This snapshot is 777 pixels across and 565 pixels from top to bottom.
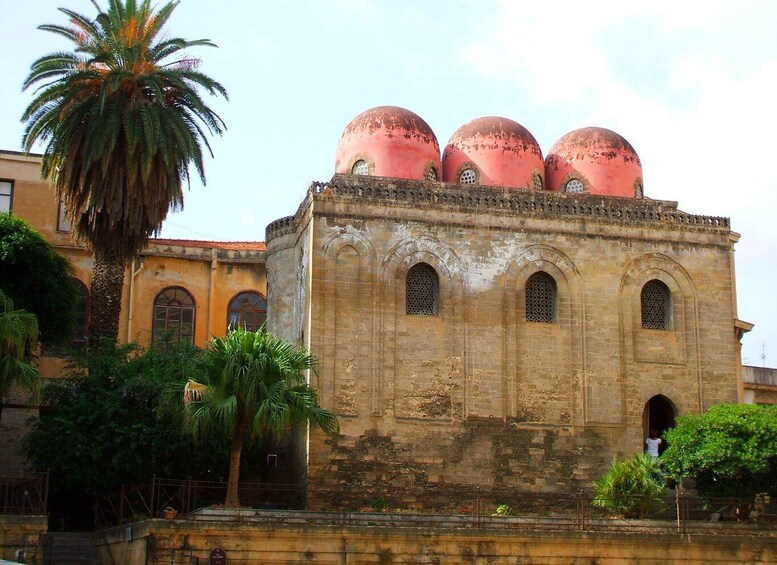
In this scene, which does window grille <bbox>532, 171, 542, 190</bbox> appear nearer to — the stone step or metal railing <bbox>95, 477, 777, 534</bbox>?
metal railing <bbox>95, 477, 777, 534</bbox>

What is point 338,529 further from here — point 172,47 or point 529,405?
point 172,47

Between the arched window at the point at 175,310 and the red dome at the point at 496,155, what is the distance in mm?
10253

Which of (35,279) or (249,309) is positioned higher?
(249,309)

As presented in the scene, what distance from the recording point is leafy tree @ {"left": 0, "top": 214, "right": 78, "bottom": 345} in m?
29.5

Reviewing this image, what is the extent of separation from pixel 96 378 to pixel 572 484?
1138cm

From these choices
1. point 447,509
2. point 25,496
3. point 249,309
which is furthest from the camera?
point 249,309

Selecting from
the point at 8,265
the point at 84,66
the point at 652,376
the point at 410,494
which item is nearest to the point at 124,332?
the point at 8,265

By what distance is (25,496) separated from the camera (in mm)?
23359

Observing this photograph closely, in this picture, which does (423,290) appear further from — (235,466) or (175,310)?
(175,310)

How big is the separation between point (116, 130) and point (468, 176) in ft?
29.9

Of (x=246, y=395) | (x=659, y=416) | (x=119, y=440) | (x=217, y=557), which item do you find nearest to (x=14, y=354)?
(x=119, y=440)

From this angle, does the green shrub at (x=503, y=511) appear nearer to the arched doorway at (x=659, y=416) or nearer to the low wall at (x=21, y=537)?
the arched doorway at (x=659, y=416)

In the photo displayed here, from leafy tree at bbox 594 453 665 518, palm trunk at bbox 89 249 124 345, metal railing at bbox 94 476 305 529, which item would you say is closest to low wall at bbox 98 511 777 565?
metal railing at bbox 94 476 305 529

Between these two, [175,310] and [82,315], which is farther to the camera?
[175,310]
